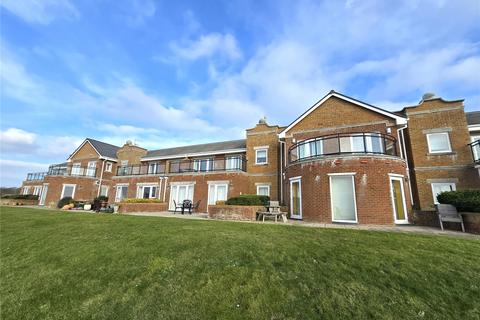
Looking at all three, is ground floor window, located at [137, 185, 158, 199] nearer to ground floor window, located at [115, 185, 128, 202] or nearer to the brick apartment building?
the brick apartment building

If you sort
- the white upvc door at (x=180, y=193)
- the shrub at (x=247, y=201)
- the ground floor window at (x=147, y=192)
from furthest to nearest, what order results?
the ground floor window at (x=147, y=192), the white upvc door at (x=180, y=193), the shrub at (x=247, y=201)

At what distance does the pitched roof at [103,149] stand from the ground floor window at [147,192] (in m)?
11.8

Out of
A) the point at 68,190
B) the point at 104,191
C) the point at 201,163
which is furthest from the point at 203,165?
the point at 68,190

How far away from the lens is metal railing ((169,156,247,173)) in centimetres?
2125

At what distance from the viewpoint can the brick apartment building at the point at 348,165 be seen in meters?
12.0

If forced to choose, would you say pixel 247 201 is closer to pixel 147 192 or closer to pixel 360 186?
pixel 360 186

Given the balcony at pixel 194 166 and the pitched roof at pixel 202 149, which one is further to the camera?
the pitched roof at pixel 202 149

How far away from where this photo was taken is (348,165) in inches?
480

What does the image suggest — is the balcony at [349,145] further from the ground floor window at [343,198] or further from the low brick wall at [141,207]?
the low brick wall at [141,207]

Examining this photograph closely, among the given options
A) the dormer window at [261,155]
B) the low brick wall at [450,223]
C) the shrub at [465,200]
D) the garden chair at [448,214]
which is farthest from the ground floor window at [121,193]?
the shrub at [465,200]

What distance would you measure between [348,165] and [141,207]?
1659cm

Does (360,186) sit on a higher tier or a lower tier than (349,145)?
lower

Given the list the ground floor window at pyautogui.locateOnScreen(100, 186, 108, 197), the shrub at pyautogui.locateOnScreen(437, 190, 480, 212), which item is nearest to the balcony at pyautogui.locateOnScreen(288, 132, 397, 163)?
the shrub at pyautogui.locateOnScreen(437, 190, 480, 212)

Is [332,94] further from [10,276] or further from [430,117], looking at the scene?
[10,276]
